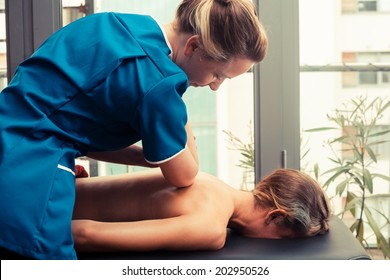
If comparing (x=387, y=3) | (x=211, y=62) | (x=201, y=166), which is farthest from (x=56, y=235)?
(x=387, y=3)

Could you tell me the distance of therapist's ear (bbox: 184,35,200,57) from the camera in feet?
4.98

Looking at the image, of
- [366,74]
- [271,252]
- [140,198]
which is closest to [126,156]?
[140,198]

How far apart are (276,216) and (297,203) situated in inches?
2.8

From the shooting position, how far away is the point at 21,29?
259 centimetres

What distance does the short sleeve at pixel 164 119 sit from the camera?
1434mm

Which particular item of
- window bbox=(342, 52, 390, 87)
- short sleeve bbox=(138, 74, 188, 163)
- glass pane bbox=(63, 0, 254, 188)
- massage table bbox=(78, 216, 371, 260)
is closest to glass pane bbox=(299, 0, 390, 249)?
window bbox=(342, 52, 390, 87)

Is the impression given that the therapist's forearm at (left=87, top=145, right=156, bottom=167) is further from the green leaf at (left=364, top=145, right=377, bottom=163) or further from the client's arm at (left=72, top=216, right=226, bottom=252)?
the green leaf at (left=364, top=145, right=377, bottom=163)

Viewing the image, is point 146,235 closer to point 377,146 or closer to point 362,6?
point 377,146

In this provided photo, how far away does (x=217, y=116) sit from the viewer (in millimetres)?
2689

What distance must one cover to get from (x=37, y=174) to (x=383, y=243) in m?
1.64

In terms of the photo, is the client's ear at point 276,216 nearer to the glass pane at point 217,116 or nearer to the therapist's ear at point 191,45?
the therapist's ear at point 191,45

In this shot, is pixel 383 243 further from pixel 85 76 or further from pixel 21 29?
pixel 21 29

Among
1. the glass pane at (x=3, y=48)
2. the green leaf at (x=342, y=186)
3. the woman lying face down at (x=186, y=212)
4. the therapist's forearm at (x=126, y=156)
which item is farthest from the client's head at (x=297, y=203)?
the glass pane at (x=3, y=48)

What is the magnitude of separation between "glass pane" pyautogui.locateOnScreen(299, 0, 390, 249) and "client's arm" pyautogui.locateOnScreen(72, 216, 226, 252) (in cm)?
110
